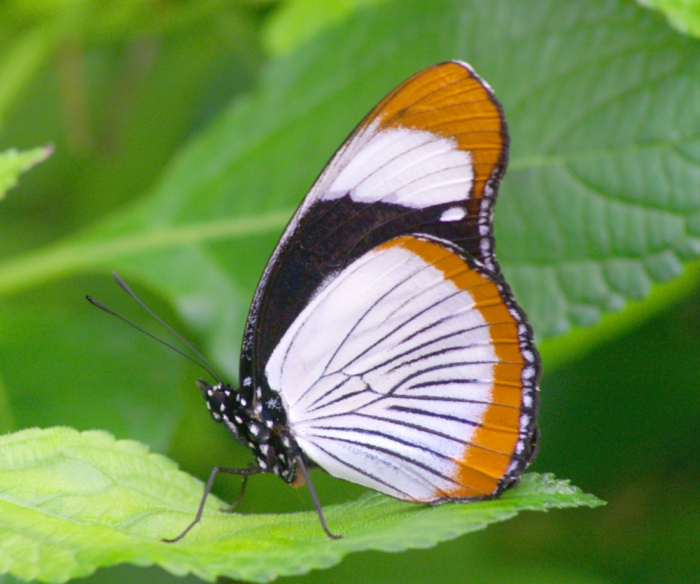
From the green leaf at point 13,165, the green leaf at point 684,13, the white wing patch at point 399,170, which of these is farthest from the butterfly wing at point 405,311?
the green leaf at point 13,165

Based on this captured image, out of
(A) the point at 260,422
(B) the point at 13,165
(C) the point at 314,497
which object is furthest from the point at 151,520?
(B) the point at 13,165

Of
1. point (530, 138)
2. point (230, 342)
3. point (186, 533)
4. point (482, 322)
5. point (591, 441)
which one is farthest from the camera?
point (591, 441)

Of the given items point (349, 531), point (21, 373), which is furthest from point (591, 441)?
point (21, 373)

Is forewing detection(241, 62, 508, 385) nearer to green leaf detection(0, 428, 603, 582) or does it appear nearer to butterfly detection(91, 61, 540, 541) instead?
butterfly detection(91, 61, 540, 541)

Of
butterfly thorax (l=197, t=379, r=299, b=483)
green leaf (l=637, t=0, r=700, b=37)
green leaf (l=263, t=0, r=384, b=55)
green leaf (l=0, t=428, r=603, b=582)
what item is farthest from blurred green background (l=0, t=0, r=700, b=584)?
green leaf (l=0, t=428, r=603, b=582)

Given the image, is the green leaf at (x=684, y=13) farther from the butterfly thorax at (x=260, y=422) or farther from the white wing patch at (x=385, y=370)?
the butterfly thorax at (x=260, y=422)

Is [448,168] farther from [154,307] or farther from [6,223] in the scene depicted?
[6,223]

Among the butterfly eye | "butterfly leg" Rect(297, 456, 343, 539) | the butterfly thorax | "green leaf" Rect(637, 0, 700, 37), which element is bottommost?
"butterfly leg" Rect(297, 456, 343, 539)
